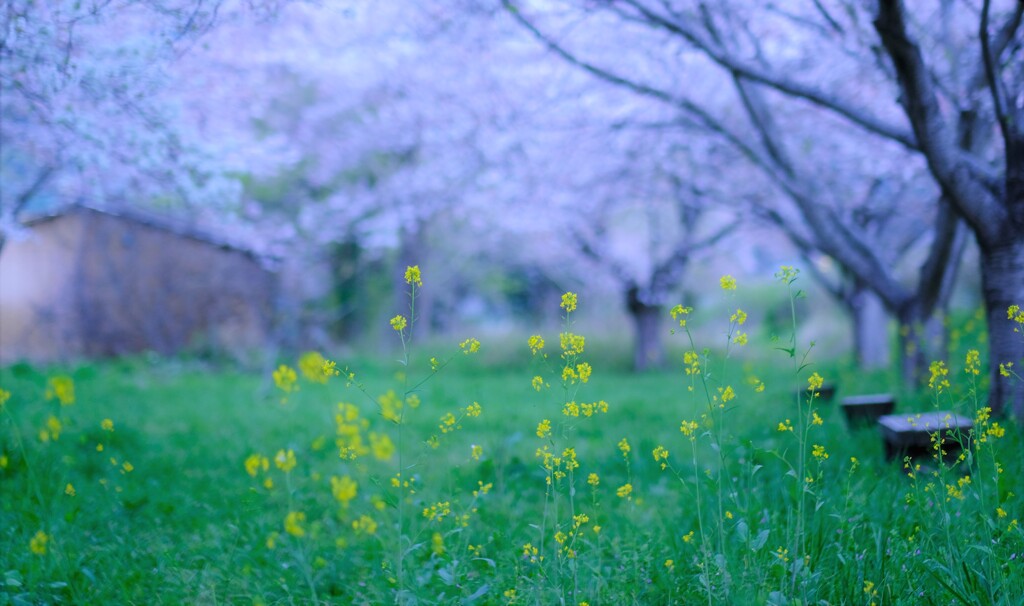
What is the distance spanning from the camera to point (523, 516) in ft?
11.4

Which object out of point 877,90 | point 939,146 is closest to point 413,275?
point 939,146

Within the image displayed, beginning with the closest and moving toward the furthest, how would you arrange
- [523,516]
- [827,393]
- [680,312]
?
[680,312]
[523,516]
[827,393]

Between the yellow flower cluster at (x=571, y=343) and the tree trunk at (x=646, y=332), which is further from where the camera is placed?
the tree trunk at (x=646, y=332)

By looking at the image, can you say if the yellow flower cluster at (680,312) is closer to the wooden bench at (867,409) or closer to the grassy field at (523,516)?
the grassy field at (523,516)

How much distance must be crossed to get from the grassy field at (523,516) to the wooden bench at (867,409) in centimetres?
12

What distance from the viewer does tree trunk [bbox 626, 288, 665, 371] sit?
13.6m

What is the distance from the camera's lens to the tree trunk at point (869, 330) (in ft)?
35.9

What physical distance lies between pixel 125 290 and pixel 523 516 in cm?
1302

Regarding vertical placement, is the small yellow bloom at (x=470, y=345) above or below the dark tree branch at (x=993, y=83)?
below

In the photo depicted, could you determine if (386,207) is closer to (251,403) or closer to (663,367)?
(663,367)

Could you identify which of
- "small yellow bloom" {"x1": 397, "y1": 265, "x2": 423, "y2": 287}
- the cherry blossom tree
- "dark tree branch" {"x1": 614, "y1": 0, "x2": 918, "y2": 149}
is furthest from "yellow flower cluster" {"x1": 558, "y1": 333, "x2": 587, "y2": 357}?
"dark tree branch" {"x1": 614, "y1": 0, "x2": 918, "y2": 149}

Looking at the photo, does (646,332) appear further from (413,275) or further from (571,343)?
(413,275)

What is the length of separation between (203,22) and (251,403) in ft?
18.0

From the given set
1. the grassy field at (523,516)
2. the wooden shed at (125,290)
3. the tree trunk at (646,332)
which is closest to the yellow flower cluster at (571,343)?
the grassy field at (523,516)
